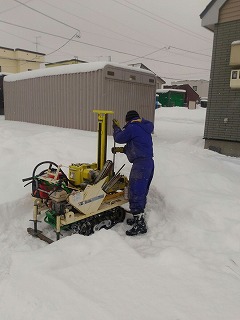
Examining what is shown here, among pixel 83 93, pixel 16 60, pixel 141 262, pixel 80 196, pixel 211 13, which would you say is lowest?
pixel 141 262

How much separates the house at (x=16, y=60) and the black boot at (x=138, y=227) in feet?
128

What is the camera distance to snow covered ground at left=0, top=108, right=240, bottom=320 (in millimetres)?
2629

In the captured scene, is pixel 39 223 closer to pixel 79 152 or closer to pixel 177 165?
pixel 79 152

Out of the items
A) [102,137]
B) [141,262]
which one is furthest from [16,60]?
[141,262]

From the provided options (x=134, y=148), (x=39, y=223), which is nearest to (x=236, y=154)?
(x=134, y=148)

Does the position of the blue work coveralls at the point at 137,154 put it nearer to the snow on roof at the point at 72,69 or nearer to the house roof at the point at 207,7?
the snow on roof at the point at 72,69

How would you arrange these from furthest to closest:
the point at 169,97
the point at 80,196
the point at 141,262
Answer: the point at 169,97 < the point at 80,196 < the point at 141,262

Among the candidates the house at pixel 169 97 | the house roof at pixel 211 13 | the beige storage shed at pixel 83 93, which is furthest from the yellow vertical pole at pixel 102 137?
the house at pixel 169 97

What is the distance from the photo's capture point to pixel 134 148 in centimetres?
462

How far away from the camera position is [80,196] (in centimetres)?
411

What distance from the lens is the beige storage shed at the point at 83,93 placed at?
11523 mm

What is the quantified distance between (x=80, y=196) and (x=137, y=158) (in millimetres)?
1168

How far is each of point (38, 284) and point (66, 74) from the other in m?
11.0

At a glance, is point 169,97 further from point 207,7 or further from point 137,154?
point 137,154
